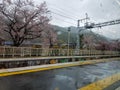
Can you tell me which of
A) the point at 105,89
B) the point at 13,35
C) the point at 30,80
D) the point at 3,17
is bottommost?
the point at 105,89

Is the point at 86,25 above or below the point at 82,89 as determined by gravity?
above

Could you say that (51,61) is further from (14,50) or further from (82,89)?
(82,89)

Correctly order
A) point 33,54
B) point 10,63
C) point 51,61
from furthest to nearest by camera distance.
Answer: point 33,54
point 51,61
point 10,63

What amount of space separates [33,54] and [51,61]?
11.5 feet

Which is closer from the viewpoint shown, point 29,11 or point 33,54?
point 33,54

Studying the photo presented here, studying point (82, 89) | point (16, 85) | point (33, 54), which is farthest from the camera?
point (33, 54)

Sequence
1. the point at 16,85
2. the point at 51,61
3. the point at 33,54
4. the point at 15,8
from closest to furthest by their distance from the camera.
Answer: the point at 16,85
the point at 51,61
the point at 33,54
the point at 15,8

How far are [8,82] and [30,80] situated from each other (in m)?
1.44

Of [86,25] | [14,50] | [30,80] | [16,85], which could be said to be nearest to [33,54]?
[14,50]

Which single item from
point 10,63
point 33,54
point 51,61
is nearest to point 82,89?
point 10,63

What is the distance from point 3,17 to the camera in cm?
2158

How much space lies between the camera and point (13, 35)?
21.8 meters

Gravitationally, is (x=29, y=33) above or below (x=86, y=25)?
below

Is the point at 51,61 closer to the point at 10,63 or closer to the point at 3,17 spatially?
the point at 10,63
